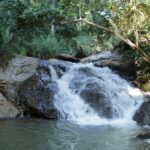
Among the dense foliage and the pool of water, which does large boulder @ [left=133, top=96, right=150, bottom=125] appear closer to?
the pool of water

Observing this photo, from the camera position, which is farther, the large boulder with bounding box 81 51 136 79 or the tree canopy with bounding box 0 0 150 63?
the large boulder with bounding box 81 51 136 79

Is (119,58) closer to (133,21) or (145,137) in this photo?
(133,21)

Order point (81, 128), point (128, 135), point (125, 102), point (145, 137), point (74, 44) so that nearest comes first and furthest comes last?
point (145, 137) < point (128, 135) < point (81, 128) < point (125, 102) < point (74, 44)

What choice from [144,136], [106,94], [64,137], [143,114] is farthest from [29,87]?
[144,136]

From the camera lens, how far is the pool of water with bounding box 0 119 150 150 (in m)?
8.74

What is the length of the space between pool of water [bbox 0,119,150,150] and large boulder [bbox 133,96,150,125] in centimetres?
77

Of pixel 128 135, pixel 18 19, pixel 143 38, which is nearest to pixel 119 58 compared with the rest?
pixel 143 38

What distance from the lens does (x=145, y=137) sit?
935 cm

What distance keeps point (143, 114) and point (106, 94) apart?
1.89 metres

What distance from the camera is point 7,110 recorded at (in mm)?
12930

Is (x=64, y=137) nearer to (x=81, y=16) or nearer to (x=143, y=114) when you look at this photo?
(x=143, y=114)

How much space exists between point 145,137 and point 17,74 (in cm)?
630

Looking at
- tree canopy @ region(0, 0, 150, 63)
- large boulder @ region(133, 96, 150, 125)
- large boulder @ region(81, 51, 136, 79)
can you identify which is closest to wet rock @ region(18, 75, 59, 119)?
tree canopy @ region(0, 0, 150, 63)

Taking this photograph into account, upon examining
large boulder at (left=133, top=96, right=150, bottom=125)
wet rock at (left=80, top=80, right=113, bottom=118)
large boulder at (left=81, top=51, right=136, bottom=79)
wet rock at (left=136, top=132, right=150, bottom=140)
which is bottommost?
wet rock at (left=136, top=132, right=150, bottom=140)
